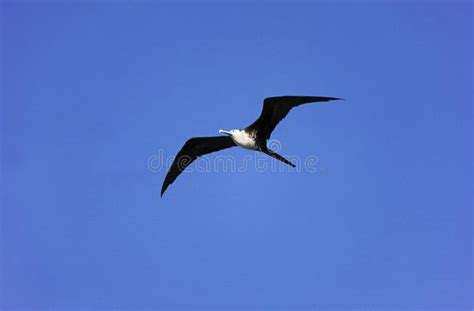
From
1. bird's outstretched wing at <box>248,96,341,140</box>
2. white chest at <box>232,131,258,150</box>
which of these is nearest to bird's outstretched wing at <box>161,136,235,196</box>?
white chest at <box>232,131,258,150</box>

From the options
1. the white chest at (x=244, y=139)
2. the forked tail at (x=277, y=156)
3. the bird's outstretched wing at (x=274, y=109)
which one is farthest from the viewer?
the white chest at (x=244, y=139)

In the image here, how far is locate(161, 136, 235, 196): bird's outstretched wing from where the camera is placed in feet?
41.4

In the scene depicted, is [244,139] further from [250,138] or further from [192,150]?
[192,150]

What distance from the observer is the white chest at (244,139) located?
38.8ft

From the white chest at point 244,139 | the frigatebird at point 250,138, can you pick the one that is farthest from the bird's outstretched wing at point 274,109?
the white chest at point 244,139

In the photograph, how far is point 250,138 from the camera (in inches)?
465

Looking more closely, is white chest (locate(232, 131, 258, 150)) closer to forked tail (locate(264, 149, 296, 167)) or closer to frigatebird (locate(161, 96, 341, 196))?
frigatebird (locate(161, 96, 341, 196))

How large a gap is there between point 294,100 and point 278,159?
49.2 inches

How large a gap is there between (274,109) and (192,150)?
2250 mm

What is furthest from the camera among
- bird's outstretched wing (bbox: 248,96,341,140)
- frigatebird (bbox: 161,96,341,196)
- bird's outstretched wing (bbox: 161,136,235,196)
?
bird's outstretched wing (bbox: 161,136,235,196)

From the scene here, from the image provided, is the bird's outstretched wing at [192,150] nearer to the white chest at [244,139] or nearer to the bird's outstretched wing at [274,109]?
the white chest at [244,139]

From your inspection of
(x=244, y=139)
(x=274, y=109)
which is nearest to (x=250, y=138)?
(x=244, y=139)

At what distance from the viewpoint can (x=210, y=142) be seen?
12680mm

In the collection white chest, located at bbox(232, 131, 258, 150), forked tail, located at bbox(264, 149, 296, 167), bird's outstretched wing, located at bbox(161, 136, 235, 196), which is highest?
bird's outstretched wing, located at bbox(161, 136, 235, 196)
